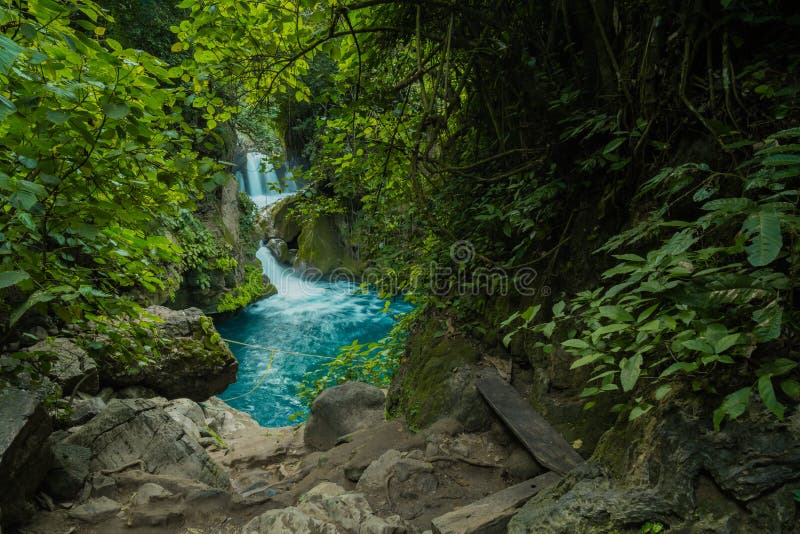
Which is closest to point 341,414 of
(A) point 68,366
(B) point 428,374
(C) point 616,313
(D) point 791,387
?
(B) point 428,374

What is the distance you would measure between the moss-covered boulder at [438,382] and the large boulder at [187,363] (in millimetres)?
3183

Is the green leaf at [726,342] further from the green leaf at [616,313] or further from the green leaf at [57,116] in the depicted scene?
A: the green leaf at [57,116]

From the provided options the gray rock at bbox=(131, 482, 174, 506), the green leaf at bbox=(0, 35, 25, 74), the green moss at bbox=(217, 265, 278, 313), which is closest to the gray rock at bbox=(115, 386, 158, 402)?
the gray rock at bbox=(131, 482, 174, 506)

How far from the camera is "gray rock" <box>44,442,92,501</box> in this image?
2.73 m

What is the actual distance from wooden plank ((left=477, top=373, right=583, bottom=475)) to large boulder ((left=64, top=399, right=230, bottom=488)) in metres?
2.78

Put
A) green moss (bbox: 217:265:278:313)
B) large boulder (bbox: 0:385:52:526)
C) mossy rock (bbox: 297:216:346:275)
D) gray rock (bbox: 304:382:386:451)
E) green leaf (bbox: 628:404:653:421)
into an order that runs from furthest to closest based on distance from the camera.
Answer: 1. mossy rock (bbox: 297:216:346:275)
2. green moss (bbox: 217:265:278:313)
3. gray rock (bbox: 304:382:386:451)
4. large boulder (bbox: 0:385:52:526)
5. green leaf (bbox: 628:404:653:421)

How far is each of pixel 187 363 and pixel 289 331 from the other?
22.9 feet

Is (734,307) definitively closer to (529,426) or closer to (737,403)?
(737,403)

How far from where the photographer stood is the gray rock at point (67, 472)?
8.96 feet

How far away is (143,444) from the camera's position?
3.68m

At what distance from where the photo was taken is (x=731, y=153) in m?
1.89

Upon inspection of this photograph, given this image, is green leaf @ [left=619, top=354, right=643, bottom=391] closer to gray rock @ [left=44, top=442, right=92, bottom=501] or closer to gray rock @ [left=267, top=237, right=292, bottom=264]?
gray rock @ [left=44, top=442, right=92, bottom=501]

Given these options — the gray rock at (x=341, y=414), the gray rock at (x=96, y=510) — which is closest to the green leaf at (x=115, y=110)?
the gray rock at (x=96, y=510)

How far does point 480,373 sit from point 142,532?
2.66 meters
